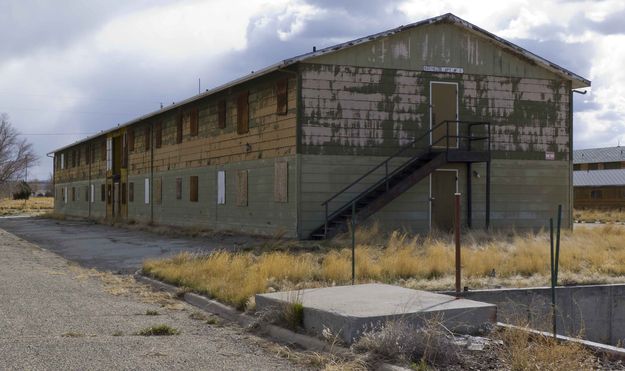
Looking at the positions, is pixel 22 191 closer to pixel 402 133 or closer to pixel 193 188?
pixel 193 188

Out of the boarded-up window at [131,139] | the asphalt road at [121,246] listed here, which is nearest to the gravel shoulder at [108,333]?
the asphalt road at [121,246]

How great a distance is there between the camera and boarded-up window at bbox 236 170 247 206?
2575cm

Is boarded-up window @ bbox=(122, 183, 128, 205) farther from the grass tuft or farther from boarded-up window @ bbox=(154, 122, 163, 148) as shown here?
the grass tuft

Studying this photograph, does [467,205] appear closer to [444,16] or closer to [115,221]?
[444,16]

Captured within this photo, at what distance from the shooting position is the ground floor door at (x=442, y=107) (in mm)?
23625

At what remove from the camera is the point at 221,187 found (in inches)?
1101

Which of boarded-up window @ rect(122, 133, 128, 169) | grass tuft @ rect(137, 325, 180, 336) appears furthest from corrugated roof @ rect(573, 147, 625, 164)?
grass tuft @ rect(137, 325, 180, 336)

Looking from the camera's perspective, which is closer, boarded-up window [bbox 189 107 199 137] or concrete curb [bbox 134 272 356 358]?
concrete curb [bbox 134 272 356 358]

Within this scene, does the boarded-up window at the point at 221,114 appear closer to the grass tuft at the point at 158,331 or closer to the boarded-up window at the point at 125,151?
the boarded-up window at the point at 125,151

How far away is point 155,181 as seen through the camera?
36.0 m

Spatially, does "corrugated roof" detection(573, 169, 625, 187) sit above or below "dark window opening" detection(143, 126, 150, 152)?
below

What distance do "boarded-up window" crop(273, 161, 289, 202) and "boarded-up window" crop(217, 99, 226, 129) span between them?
5.30 m

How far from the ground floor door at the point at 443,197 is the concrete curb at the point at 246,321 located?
11.9 metres

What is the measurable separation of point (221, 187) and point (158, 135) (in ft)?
30.0
